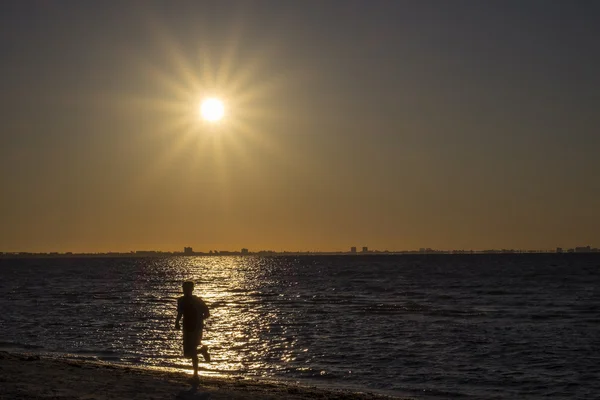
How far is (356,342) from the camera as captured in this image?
27.2 m

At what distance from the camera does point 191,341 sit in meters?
16.2

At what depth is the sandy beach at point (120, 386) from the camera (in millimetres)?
13844

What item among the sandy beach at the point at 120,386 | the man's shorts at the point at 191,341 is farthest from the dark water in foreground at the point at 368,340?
the man's shorts at the point at 191,341

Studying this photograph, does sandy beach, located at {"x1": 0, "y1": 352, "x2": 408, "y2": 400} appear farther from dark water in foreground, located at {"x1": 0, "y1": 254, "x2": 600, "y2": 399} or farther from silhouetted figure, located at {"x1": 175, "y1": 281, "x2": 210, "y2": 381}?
dark water in foreground, located at {"x1": 0, "y1": 254, "x2": 600, "y2": 399}

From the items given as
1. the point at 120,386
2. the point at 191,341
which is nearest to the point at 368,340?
the point at 191,341

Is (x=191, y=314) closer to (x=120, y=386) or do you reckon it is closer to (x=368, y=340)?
(x=120, y=386)

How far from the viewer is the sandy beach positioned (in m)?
13.8

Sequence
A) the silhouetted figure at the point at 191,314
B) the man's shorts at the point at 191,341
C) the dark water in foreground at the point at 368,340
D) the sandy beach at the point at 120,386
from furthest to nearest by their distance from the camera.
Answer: the dark water in foreground at the point at 368,340
the man's shorts at the point at 191,341
the silhouetted figure at the point at 191,314
the sandy beach at the point at 120,386

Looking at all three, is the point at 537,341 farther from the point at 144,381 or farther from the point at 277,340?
the point at 144,381

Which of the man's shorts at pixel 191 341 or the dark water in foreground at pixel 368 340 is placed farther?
the dark water in foreground at pixel 368 340

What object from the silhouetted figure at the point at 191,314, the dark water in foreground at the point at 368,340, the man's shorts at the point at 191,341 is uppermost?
the silhouetted figure at the point at 191,314

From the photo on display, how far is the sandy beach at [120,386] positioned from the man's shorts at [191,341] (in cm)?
67

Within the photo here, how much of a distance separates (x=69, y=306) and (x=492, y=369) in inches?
1251

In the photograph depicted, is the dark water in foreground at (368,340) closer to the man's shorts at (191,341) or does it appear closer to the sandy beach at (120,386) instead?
the sandy beach at (120,386)
